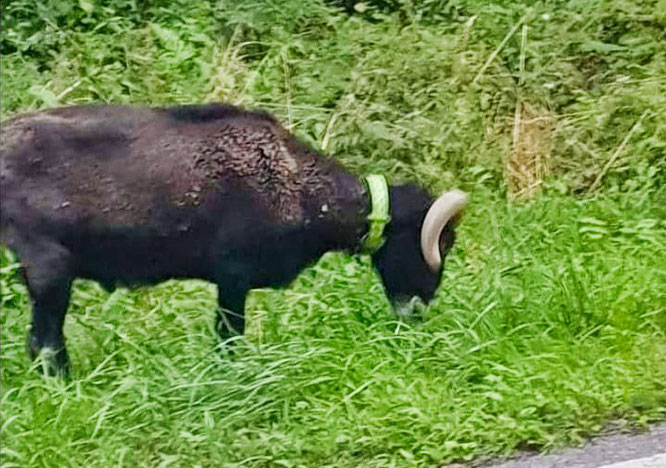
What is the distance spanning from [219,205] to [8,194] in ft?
2.97

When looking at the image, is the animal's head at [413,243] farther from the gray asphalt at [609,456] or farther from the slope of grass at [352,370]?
the gray asphalt at [609,456]

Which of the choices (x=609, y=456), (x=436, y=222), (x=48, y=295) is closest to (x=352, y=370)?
(x=436, y=222)

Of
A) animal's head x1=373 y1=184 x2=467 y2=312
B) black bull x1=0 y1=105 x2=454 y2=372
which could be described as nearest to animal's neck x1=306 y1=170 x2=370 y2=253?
black bull x1=0 y1=105 x2=454 y2=372

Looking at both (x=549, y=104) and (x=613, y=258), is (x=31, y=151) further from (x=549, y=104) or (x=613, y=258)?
(x=549, y=104)

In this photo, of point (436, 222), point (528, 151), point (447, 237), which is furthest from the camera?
point (528, 151)

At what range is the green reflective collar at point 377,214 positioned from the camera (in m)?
6.94

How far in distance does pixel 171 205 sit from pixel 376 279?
130 cm

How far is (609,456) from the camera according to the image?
5.99 m

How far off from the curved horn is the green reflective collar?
19cm

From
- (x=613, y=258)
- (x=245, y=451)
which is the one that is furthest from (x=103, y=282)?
(x=613, y=258)

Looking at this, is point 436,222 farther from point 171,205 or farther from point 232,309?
point 171,205

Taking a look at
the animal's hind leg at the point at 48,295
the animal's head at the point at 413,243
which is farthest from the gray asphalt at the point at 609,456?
the animal's hind leg at the point at 48,295

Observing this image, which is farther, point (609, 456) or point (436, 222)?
point (436, 222)

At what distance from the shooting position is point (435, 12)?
10266mm
